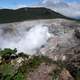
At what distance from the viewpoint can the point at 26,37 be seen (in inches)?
1094

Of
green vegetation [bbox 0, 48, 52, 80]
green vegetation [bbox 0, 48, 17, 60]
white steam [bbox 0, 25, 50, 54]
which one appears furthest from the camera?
white steam [bbox 0, 25, 50, 54]

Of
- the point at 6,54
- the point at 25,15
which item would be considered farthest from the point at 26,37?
the point at 25,15

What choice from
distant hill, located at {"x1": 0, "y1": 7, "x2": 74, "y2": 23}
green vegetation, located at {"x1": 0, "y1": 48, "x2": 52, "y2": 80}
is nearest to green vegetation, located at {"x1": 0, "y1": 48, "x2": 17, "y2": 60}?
green vegetation, located at {"x1": 0, "y1": 48, "x2": 52, "y2": 80}

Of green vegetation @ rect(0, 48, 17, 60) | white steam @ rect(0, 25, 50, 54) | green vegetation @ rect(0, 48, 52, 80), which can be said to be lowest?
white steam @ rect(0, 25, 50, 54)

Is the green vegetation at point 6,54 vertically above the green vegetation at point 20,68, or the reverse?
Result: the green vegetation at point 6,54

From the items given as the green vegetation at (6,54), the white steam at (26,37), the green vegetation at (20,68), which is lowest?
the white steam at (26,37)

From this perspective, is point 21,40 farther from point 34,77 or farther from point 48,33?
point 34,77

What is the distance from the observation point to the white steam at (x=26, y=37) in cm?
2464

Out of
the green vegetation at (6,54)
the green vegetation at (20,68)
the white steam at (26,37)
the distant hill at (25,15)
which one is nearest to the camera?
the green vegetation at (20,68)

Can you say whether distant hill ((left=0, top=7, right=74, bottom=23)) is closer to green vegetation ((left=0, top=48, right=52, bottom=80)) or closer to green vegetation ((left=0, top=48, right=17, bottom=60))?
green vegetation ((left=0, top=48, right=17, bottom=60))

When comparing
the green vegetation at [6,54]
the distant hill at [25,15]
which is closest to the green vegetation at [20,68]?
the green vegetation at [6,54]

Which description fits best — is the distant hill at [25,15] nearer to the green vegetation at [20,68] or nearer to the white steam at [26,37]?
the white steam at [26,37]

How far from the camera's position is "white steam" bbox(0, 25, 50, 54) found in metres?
24.6

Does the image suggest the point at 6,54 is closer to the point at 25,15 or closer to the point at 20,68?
the point at 20,68
